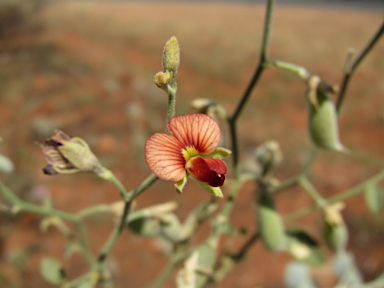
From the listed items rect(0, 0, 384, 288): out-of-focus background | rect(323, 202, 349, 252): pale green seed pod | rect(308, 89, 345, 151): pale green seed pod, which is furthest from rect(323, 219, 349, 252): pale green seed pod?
rect(0, 0, 384, 288): out-of-focus background

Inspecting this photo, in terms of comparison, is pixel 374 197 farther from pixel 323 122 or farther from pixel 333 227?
pixel 323 122

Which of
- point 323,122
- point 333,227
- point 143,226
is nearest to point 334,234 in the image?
point 333,227

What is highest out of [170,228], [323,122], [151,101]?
[323,122]

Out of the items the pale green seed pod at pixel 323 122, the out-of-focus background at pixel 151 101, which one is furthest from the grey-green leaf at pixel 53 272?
the out-of-focus background at pixel 151 101

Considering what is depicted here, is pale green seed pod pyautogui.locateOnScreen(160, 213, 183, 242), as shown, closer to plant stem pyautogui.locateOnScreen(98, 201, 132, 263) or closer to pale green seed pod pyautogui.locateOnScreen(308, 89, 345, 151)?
plant stem pyautogui.locateOnScreen(98, 201, 132, 263)

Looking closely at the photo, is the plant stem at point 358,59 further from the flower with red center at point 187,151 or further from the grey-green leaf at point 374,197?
the flower with red center at point 187,151
